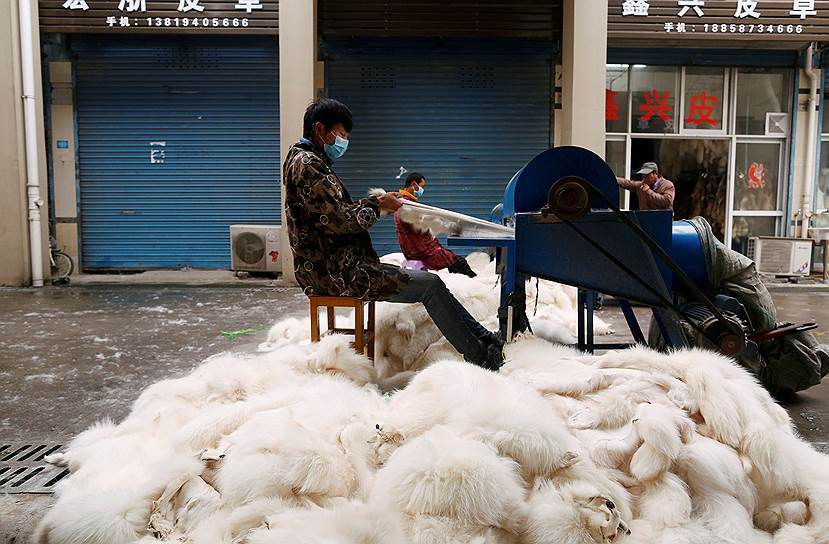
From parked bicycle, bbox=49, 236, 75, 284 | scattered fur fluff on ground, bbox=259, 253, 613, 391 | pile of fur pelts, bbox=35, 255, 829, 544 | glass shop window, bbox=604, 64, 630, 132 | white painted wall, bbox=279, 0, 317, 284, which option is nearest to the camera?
pile of fur pelts, bbox=35, 255, 829, 544

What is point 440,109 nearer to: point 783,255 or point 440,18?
point 440,18

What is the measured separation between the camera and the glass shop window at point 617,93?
35.4ft

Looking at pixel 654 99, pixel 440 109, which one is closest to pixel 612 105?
pixel 654 99

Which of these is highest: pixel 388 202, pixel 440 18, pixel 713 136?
pixel 440 18

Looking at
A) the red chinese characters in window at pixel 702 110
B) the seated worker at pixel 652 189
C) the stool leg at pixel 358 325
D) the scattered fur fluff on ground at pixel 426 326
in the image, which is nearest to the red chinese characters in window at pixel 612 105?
the red chinese characters in window at pixel 702 110

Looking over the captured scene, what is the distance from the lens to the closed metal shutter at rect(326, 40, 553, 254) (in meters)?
10.4

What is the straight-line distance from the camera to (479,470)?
1.88 m

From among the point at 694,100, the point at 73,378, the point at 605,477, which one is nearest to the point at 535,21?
the point at 694,100

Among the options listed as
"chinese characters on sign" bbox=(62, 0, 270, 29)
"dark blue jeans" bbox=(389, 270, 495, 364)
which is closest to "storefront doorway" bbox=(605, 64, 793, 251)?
"chinese characters on sign" bbox=(62, 0, 270, 29)

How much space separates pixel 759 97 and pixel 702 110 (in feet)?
3.44

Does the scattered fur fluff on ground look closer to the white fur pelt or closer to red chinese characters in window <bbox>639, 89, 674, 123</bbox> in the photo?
the white fur pelt

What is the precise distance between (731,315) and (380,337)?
213 centimetres

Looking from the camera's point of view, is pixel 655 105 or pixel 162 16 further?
pixel 655 105

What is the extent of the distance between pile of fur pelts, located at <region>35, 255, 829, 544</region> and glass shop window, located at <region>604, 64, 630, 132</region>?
29.6 feet
